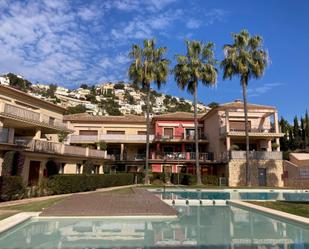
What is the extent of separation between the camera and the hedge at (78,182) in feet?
66.0

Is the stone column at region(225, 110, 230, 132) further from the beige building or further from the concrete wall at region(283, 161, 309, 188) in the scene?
the concrete wall at region(283, 161, 309, 188)

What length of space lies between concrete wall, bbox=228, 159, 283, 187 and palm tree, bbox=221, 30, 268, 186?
666 centimetres

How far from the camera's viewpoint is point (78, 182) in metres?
22.2

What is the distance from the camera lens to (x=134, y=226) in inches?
382

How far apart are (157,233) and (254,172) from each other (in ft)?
83.8

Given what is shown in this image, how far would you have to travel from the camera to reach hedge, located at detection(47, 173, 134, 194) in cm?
2010

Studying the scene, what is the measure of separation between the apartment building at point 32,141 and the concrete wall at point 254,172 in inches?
592

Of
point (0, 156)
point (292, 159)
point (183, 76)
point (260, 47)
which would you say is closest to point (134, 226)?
point (0, 156)

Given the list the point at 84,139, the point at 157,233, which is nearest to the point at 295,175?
→ the point at 84,139

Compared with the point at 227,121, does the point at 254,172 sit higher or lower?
lower

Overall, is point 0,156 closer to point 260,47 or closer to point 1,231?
point 1,231

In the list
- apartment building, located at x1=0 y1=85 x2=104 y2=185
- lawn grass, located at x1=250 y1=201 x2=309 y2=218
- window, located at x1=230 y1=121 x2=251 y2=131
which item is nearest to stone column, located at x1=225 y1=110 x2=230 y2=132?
window, located at x1=230 y1=121 x2=251 y2=131

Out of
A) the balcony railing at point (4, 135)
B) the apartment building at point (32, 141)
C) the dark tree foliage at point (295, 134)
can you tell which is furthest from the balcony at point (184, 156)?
the dark tree foliage at point (295, 134)

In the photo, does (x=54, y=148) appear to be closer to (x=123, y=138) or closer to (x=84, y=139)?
(x=84, y=139)
